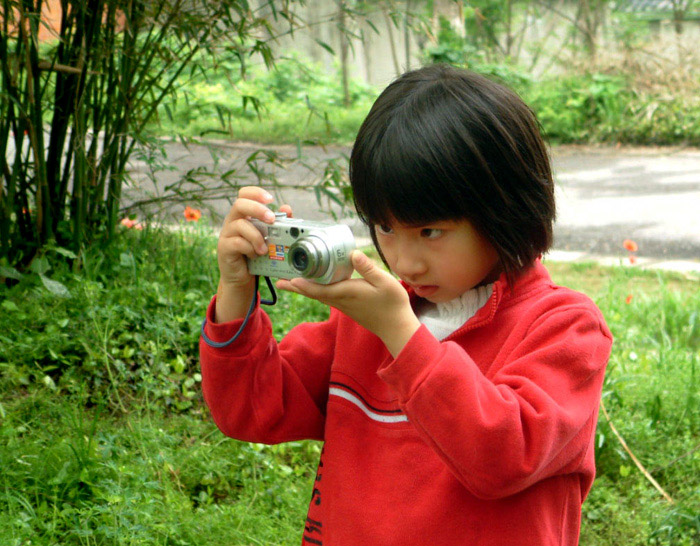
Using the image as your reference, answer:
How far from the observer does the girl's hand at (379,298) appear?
4.11 feet

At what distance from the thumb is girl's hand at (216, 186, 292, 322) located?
19 cm

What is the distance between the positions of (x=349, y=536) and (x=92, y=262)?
2.09 m

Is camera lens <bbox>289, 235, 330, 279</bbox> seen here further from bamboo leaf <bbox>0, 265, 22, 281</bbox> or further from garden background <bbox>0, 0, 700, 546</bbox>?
bamboo leaf <bbox>0, 265, 22, 281</bbox>

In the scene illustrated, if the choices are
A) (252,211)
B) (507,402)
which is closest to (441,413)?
(507,402)

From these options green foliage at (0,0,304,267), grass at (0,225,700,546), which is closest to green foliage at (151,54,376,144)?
green foliage at (0,0,304,267)

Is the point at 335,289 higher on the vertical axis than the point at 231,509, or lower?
higher

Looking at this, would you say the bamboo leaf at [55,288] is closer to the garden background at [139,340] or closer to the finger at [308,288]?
the garden background at [139,340]

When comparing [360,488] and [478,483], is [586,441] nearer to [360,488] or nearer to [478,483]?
[478,483]

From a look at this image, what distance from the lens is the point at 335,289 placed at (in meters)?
1.26

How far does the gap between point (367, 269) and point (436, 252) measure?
0.15 meters

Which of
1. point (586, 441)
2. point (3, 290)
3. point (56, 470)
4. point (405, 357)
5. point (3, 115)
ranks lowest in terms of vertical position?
point (56, 470)

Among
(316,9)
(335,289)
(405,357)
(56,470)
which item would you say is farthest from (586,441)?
(316,9)

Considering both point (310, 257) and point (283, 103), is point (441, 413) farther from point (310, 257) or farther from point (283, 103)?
point (283, 103)

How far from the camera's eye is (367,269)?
1.24 metres
